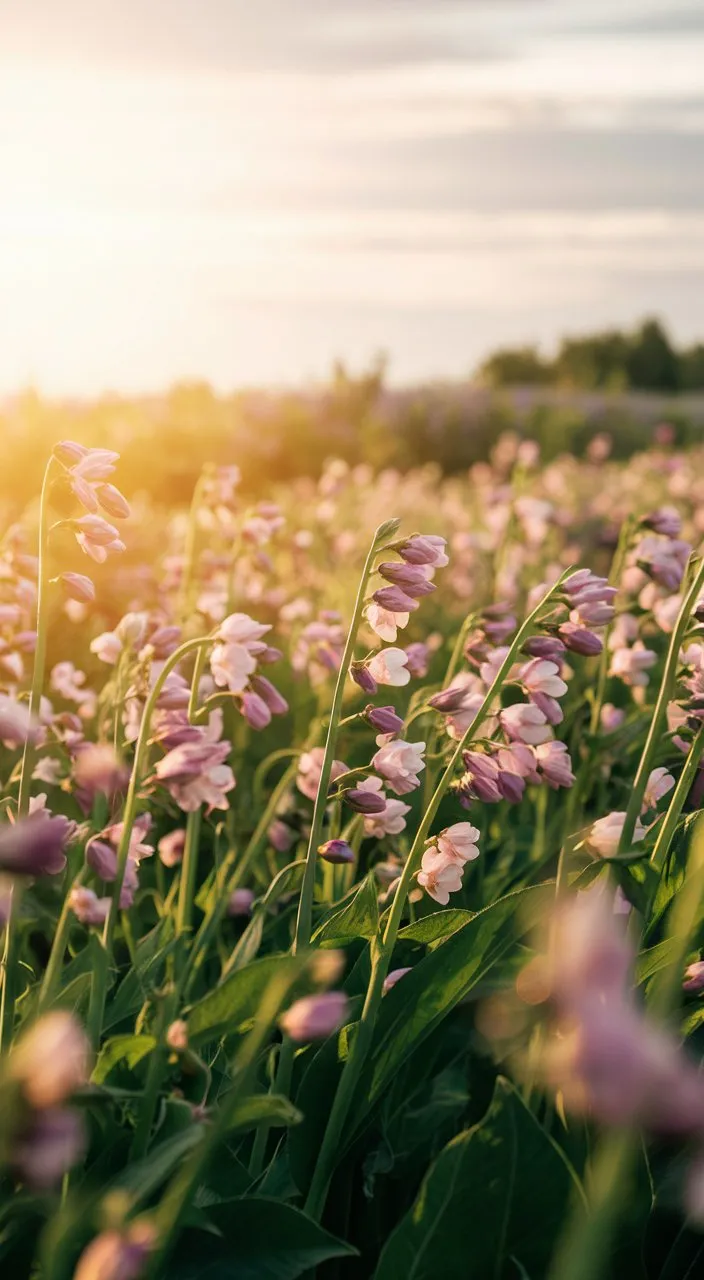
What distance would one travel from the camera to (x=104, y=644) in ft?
6.34

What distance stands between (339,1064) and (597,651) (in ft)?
2.18

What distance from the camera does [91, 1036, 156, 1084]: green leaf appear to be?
1449 millimetres

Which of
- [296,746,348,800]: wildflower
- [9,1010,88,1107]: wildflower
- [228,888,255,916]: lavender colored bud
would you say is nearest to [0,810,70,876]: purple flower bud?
[9,1010,88,1107]: wildflower

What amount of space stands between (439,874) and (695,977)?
1.19 feet

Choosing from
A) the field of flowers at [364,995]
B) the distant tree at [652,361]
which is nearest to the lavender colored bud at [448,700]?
the field of flowers at [364,995]

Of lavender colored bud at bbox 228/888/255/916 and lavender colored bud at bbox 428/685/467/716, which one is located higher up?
lavender colored bud at bbox 428/685/467/716

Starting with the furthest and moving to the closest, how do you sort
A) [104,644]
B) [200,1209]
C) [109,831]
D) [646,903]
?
[104,644] < [646,903] < [109,831] < [200,1209]

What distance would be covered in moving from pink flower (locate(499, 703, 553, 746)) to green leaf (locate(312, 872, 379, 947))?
0.31 m

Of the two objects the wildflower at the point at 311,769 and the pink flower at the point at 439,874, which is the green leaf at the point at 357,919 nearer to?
the pink flower at the point at 439,874

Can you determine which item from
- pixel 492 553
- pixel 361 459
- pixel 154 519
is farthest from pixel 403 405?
pixel 492 553

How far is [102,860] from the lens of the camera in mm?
1491

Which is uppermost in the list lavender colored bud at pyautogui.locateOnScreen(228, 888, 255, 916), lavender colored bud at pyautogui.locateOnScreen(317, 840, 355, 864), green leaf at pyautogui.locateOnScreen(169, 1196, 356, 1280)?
lavender colored bud at pyautogui.locateOnScreen(317, 840, 355, 864)

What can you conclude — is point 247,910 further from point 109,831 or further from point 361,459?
point 361,459

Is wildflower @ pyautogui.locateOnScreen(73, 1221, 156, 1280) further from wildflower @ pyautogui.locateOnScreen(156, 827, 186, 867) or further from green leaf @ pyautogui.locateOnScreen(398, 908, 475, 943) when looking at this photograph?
wildflower @ pyautogui.locateOnScreen(156, 827, 186, 867)
